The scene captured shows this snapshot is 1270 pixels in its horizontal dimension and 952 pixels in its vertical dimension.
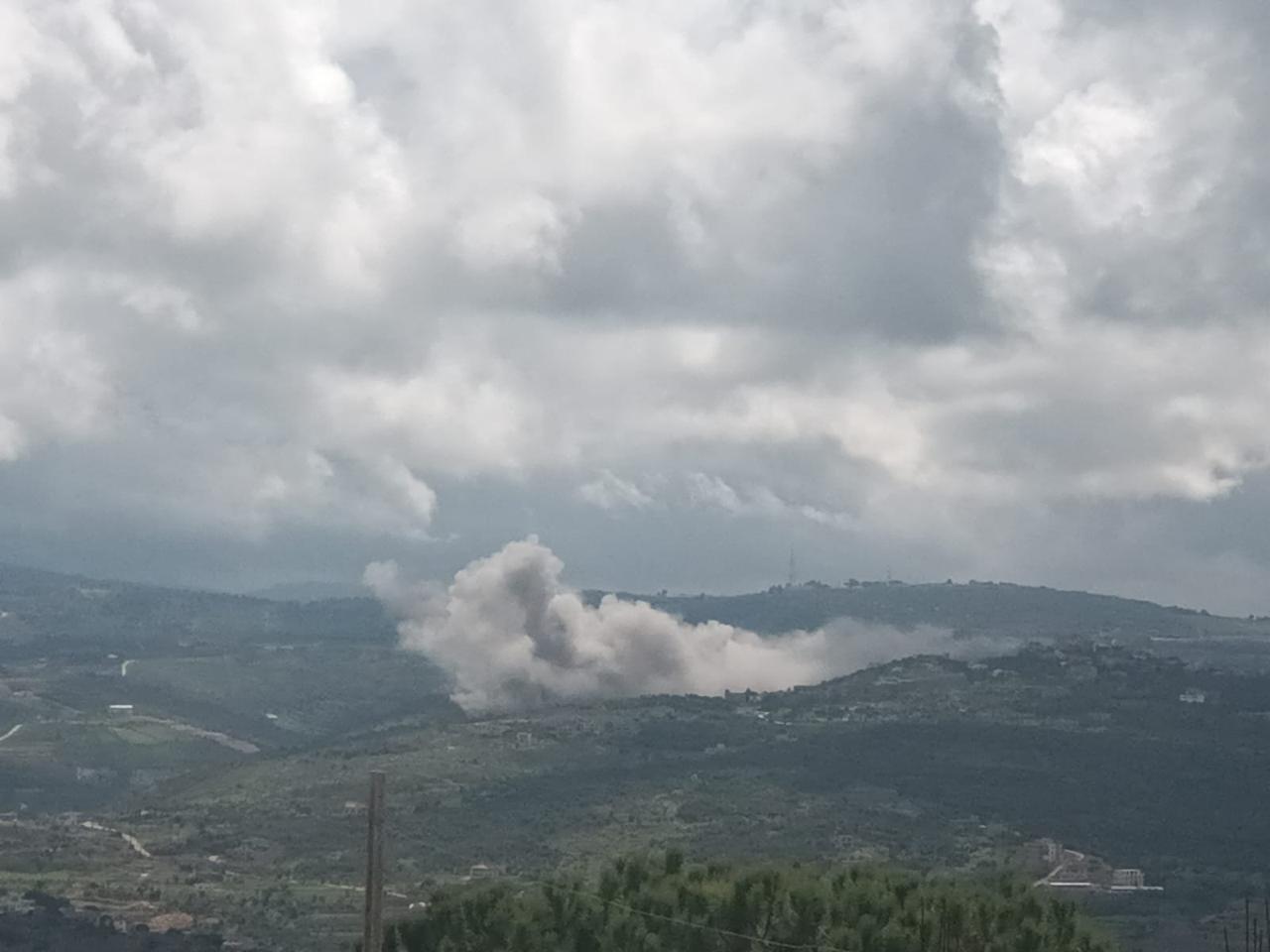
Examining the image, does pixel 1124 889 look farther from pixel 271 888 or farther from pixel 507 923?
pixel 507 923

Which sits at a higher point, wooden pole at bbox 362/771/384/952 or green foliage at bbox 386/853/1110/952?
wooden pole at bbox 362/771/384/952

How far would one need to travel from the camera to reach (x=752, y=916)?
72.4 meters

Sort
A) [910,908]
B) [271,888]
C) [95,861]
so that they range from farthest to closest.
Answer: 1. [95,861]
2. [271,888]
3. [910,908]

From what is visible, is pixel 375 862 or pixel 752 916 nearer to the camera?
pixel 375 862

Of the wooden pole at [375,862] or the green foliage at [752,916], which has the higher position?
the wooden pole at [375,862]

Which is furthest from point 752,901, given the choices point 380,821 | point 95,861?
point 95,861

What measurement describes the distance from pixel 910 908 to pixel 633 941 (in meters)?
10.6

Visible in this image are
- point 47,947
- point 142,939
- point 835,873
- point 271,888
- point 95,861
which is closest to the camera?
point 835,873

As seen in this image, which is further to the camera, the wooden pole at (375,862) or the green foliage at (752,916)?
the green foliage at (752,916)

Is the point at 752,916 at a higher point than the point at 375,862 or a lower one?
lower

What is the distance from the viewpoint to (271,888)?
17725 centimetres

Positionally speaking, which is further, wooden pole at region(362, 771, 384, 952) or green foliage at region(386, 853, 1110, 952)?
green foliage at region(386, 853, 1110, 952)

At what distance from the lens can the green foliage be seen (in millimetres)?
68438

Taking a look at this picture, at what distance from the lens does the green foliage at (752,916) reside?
225 ft
